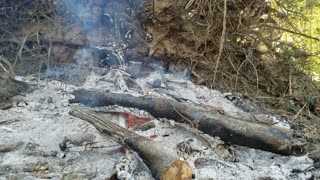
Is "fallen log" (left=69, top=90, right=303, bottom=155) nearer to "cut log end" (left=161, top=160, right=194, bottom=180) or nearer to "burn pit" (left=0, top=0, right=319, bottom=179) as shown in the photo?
"burn pit" (left=0, top=0, right=319, bottom=179)

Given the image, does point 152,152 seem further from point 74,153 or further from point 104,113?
point 104,113

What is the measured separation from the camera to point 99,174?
2.15m

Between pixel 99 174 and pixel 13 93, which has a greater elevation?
pixel 13 93

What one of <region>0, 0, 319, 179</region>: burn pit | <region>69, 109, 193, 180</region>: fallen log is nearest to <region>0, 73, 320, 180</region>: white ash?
<region>0, 0, 319, 179</region>: burn pit

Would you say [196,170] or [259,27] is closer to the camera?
[196,170]

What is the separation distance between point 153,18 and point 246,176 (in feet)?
5.88

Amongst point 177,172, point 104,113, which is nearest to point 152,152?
point 177,172

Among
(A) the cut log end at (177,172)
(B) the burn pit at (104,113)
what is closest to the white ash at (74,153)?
(B) the burn pit at (104,113)

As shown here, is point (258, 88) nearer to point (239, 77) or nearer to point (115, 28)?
point (239, 77)

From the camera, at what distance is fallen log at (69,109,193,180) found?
6.43ft

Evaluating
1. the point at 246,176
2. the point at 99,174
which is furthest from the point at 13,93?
the point at 246,176

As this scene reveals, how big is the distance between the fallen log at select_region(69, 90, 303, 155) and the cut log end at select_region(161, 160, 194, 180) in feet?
1.95

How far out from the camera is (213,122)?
2510 millimetres

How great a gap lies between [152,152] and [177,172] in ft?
0.79
